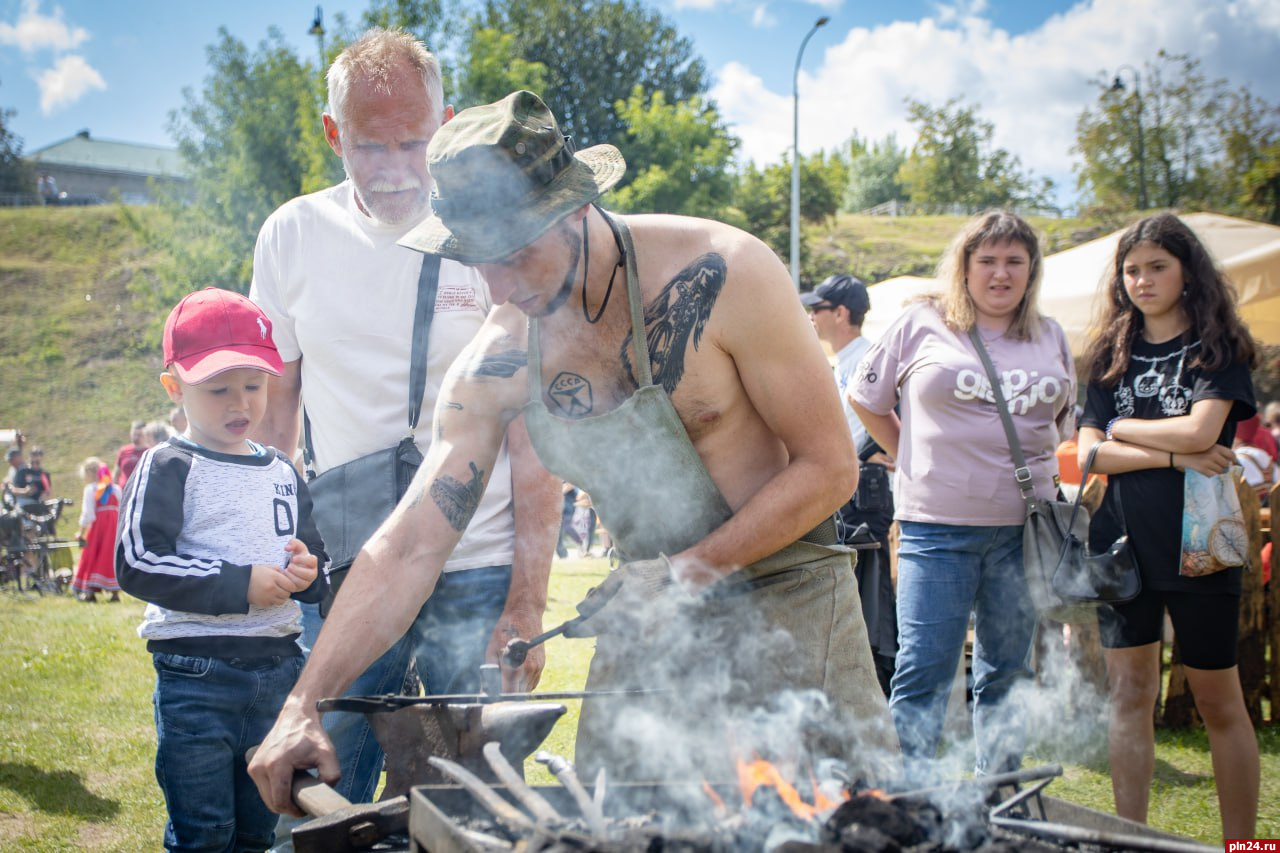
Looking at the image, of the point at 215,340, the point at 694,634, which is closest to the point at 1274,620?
the point at 694,634

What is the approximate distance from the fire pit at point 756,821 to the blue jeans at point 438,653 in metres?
1.03

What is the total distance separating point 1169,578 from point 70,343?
36.8 m

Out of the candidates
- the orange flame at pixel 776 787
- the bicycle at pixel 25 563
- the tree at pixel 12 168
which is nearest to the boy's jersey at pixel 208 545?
the orange flame at pixel 776 787

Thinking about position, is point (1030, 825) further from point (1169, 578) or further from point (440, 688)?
point (1169, 578)

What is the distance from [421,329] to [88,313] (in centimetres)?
3757

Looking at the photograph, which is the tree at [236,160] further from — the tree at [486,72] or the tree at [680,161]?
the tree at [680,161]

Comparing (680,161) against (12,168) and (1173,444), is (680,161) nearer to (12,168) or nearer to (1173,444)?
(1173,444)

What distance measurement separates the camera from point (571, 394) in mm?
2238

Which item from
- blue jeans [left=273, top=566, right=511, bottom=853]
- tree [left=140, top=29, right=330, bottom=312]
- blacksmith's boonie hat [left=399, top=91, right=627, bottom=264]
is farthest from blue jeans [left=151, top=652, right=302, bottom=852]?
tree [left=140, top=29, right=330, bottom=312]

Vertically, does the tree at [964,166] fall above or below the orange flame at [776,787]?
above

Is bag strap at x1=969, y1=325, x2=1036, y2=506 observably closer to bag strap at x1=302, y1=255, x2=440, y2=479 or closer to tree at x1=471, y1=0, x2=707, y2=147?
bag strap at x1=302, y1=255, x2=440, y2=479

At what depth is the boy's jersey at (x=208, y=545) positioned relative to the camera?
242 centimetres

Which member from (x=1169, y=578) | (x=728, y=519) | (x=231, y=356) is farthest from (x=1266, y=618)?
(x=231, y=356)

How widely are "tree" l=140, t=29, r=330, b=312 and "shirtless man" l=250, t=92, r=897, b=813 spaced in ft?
83.8
